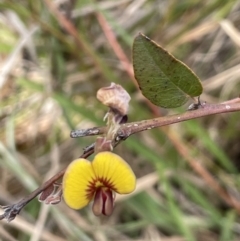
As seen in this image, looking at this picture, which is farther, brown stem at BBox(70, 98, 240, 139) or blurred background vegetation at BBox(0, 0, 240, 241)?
blurred background vegetation at BBox(0, 0, 240, 241)

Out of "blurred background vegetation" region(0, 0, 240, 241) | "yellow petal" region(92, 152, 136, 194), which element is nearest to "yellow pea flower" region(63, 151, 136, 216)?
"yellow petal" region(92, 152, 136, 194)

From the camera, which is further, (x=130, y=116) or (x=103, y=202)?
(x=130, y=116)

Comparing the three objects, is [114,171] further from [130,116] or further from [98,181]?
[130,116]

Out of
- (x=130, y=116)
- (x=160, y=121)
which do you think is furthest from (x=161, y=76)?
(x=130, y=116)

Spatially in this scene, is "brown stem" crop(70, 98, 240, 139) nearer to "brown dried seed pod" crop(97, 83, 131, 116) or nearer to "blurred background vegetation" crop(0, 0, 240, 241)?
"brown dried seed pod" crop(97, 83, 131, 116)

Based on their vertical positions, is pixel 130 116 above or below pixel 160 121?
below

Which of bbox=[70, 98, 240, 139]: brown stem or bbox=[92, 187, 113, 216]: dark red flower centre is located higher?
bbox=[70, 98, 240, 139]: brown stem

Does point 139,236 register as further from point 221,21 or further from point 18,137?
point 221,21
